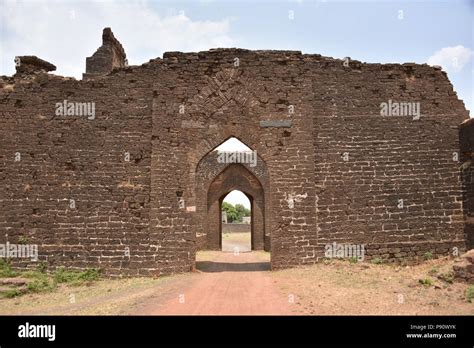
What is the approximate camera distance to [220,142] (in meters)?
11.3

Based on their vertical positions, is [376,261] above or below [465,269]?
below

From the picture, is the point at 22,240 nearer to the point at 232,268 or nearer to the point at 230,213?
the point at 232,268

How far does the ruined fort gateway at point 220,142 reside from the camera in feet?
35.5

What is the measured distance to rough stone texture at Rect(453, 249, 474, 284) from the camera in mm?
7693

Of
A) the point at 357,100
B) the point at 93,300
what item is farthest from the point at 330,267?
the point at 93,300

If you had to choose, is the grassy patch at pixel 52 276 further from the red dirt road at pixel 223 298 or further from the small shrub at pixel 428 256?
the small shrub at pixel 428 256

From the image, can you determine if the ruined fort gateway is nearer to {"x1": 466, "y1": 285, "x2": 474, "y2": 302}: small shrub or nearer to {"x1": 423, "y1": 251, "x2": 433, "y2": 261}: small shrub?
{"x1": 423, "y1": 251, "x2": 433, "y2": 261}: small shrub

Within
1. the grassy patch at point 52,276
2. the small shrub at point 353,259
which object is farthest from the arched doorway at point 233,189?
the grassy patch at point 52,276

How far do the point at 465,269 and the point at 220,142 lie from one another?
6568mm

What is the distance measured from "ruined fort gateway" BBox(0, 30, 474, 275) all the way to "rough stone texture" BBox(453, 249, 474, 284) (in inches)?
123

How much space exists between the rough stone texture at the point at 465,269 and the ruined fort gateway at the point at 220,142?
3.12 m

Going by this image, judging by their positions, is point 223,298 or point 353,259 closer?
point 223,298

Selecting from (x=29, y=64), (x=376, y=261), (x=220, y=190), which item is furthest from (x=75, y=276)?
(x=220, y=190)

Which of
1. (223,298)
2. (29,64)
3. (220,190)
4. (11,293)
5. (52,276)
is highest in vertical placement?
(29,64)
